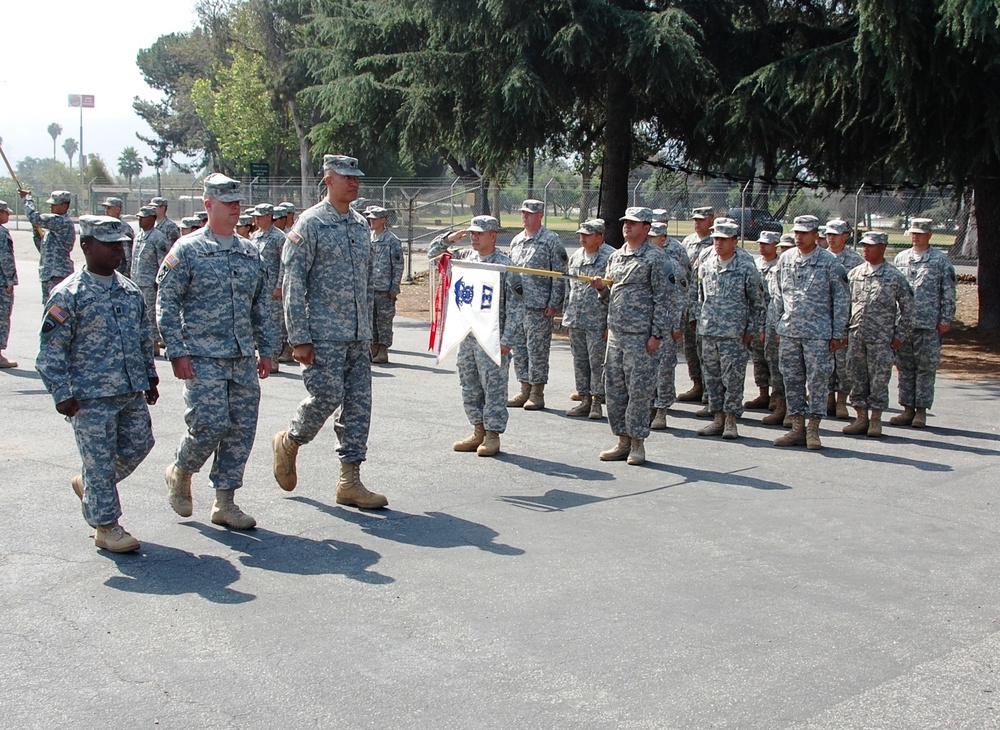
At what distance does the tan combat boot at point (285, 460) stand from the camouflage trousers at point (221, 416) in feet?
2.02

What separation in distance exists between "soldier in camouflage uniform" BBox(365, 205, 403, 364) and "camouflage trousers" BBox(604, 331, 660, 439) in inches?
233

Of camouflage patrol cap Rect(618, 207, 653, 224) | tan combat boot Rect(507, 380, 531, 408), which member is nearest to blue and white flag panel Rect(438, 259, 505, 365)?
camouflage patrol cap Rect(618, 207, 653, 224)

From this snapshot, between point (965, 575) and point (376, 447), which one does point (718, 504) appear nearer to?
point (965, 575)

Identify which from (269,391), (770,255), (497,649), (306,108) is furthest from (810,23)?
(306,108)

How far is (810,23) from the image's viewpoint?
19.6 metres

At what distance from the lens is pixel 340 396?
23.4ft

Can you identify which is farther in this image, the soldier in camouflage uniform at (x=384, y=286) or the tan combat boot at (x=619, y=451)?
the soldier in camouflage uniform at (x=384, y=286)

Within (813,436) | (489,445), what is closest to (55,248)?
(489,445)

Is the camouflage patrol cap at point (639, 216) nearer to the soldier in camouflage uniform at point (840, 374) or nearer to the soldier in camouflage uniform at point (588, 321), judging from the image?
the soldier in camouflage uniform at point (588, 321)

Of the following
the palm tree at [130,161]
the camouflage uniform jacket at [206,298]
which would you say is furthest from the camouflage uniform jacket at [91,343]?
the palm tree at [130,161]

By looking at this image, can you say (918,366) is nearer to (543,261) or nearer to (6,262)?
(543,261)

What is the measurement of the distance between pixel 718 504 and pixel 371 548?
2.60m

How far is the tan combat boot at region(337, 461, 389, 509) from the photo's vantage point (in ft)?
23.9

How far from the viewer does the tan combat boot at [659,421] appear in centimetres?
1059
